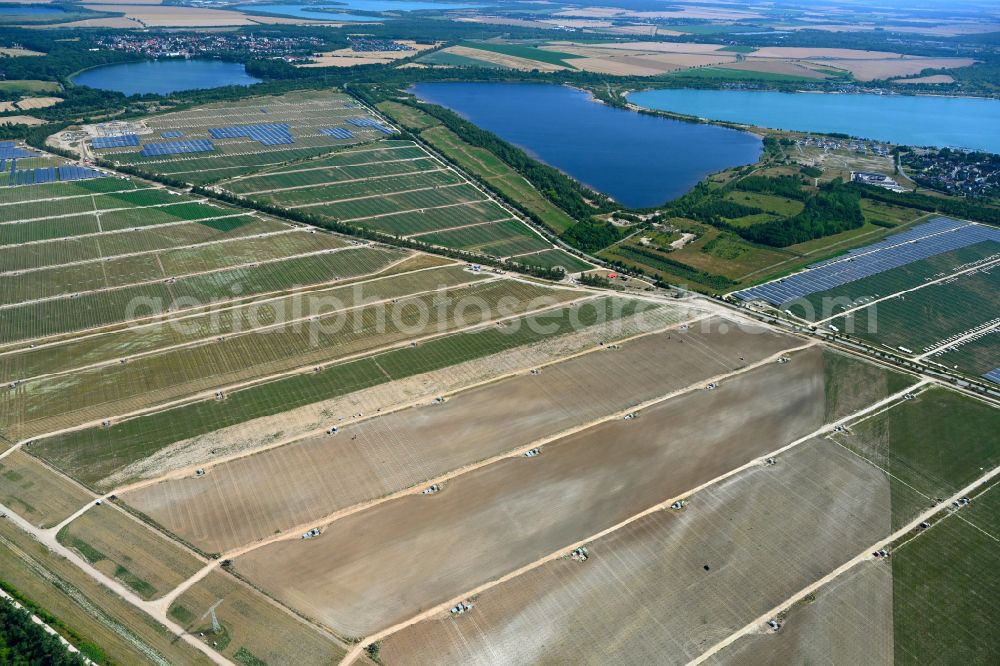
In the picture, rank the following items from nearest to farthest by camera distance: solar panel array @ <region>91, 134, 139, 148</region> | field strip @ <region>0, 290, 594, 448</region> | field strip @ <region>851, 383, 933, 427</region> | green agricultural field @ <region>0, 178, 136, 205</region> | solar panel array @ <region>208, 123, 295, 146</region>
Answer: field strip @ <region>0, 290, 594, 448</region> → field strip @ <region>851, 383, 933, 427</region> → green agricultural field @ <region>0, 178, 136, 205</region> → solar panel array @ <region>91, 134, 139, 148</region> → solar panel array @ <region>208, 123, 295, 146</region>

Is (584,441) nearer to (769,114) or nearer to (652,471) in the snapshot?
(652,471)

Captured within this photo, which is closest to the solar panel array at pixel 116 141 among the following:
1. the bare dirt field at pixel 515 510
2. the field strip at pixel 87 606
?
the field strip at pixel 87 606

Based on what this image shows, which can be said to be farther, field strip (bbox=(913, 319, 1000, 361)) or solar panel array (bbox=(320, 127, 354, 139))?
solar panel array (bbox=(320, 127, 354, 139))

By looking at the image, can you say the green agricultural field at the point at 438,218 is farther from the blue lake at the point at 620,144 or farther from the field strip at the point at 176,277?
the blue lake at the point at 620,144

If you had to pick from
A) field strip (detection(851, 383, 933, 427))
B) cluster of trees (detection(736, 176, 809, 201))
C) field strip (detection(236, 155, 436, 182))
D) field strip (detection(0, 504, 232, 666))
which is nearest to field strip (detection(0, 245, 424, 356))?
field strip (detection(0, 504, 232, 666))

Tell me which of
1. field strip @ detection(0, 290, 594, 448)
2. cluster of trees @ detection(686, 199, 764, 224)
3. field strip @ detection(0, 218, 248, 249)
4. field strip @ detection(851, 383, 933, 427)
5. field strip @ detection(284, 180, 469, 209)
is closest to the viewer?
field strip @ detection(0, 290, 594, 448)

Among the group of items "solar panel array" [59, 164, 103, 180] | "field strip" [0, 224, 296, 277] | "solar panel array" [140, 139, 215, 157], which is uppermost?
"solar panel array" [140, 139, 215, 157]

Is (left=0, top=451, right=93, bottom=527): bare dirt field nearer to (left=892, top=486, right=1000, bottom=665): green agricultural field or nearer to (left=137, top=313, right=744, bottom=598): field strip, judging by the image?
(left=137, top=313, right=744, bottom=598): field strip

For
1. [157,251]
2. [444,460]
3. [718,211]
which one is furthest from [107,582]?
[718,211]

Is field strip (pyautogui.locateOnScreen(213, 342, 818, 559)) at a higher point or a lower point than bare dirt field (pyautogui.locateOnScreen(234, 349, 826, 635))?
higher
